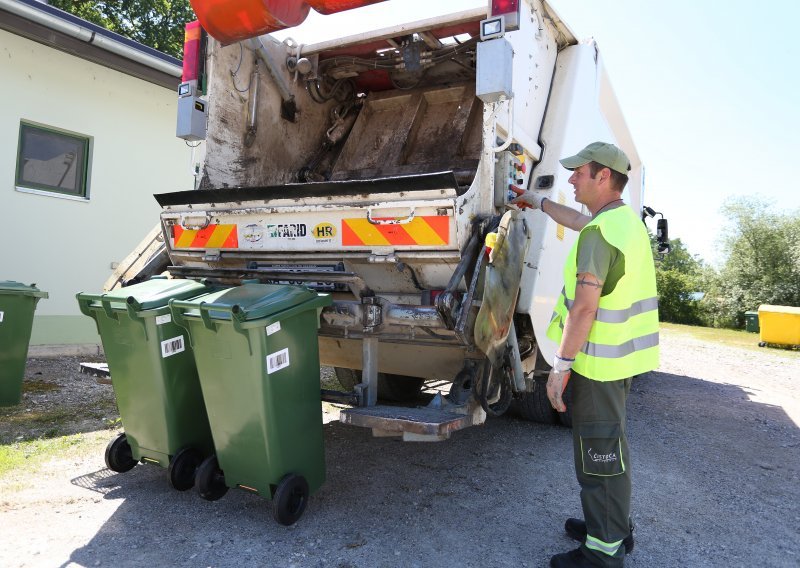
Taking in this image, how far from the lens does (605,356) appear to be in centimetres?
223

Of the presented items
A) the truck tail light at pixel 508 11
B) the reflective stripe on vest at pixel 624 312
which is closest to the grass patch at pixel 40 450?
the reflective stripe on vest at pixel 624 312

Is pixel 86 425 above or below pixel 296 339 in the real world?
below

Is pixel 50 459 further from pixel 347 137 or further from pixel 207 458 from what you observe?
pixel 347 137

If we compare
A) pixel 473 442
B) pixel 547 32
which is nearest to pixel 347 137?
pixel 547 32

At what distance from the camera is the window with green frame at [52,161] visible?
6277 mm

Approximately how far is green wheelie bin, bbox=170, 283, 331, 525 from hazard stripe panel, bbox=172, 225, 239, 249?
87 cm

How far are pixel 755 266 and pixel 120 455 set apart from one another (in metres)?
25.9

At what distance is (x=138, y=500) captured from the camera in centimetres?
283

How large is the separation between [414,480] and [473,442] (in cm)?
87

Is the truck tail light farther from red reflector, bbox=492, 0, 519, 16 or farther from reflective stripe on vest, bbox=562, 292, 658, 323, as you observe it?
reflective stripe on vest, bbox=562, 292, 658, 323

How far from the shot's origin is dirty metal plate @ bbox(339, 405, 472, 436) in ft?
7.82

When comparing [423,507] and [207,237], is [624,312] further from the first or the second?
[207,237]

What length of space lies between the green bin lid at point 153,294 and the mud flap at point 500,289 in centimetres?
139

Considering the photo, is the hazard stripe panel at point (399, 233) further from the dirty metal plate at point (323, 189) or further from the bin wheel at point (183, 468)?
the bin wheel at point (183, 468)
